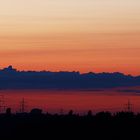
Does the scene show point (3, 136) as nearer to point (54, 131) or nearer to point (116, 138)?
point (54, 131)

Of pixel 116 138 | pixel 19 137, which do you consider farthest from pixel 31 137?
pixel 116 138

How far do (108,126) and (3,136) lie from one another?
71.4 feet

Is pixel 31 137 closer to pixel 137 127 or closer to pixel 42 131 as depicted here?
pixel 42 131

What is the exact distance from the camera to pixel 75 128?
193625 mm

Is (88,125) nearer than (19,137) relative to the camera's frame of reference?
No

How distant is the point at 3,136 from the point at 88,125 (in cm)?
1836

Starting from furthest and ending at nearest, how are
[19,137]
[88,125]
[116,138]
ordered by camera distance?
[88,125], [19,137], [116,138]

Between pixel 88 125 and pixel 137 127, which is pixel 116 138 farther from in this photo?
pixel 88 125

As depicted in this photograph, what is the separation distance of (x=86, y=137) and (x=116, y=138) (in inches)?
332

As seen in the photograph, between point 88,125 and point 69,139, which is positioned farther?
point 88,125

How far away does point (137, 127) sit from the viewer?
185 metres

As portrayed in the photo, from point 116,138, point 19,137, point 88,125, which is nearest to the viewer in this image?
point 116,138

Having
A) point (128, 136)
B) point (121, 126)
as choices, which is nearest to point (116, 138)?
point (128, 136)

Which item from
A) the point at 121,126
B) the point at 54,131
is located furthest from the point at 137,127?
the point at 54,131
